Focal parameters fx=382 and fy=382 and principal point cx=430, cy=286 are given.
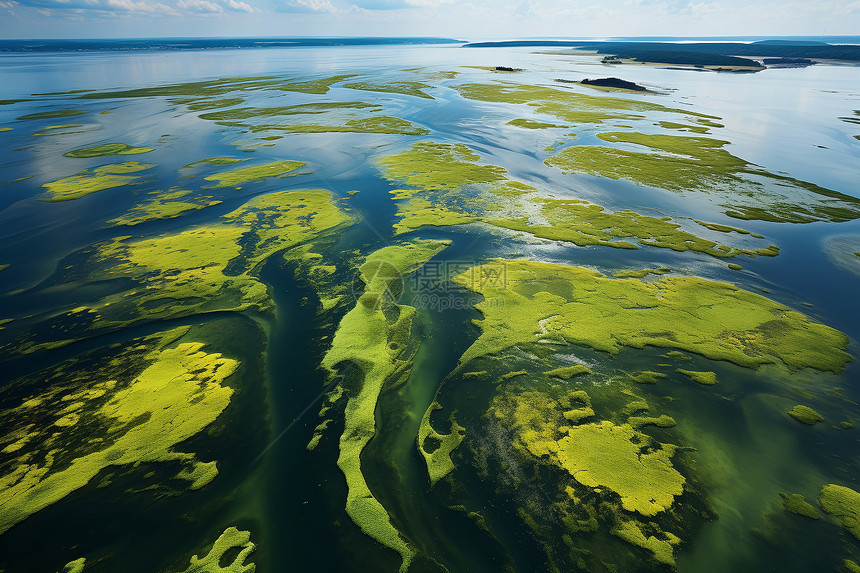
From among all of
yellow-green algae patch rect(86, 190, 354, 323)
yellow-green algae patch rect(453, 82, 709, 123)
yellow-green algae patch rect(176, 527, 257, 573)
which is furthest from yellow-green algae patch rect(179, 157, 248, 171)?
yellow-green algae patch rect(453, 82, 709, 123)

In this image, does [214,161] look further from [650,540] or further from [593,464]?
[650,540]

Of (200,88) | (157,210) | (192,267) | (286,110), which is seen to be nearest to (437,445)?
(192,267)

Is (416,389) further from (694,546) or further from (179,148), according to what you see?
(179,148)

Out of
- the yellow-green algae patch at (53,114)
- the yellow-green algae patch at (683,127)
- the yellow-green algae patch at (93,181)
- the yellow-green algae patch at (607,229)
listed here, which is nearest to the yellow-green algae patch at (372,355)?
the yellow-green algae patch at (607,229)

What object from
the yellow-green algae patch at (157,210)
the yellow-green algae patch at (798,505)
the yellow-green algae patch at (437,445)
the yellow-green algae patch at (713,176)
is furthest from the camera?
the yellow-green algae patch at (713,176)

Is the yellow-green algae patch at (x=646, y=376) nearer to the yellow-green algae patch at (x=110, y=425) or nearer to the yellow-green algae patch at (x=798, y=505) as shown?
the yellow-green algae patch at (x=798, y=505)

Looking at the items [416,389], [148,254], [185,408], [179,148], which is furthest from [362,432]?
[179,148]
